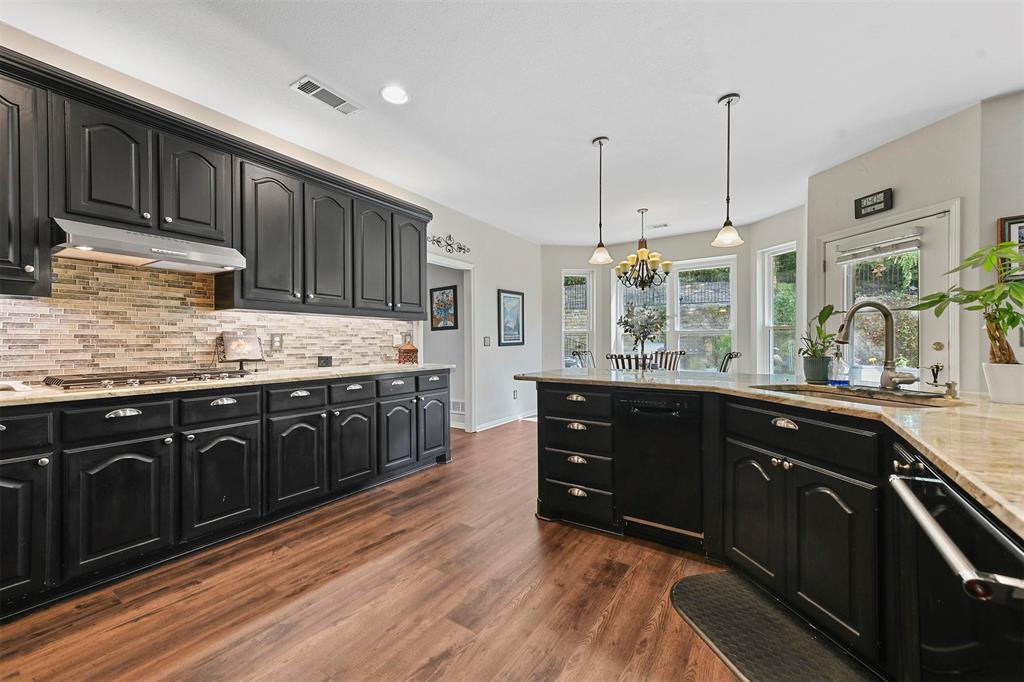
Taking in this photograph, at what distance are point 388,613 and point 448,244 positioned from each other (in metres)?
3.80

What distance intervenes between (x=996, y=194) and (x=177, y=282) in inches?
206

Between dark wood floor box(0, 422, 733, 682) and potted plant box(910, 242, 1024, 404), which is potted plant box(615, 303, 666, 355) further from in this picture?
potted plant box(910, 242, 1024, 404)

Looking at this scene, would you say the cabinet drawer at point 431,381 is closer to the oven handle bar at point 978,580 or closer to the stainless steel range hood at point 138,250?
the stainless steel range hood at point 138,250

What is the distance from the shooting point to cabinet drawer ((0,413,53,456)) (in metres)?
1.74

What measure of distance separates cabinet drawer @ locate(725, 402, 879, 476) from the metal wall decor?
11.5 feet

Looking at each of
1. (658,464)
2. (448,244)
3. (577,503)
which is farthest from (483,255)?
(658,464)

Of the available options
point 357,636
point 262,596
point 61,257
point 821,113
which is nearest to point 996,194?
point 821,113

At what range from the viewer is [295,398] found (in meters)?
2.78

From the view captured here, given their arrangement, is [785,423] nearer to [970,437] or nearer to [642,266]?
[970,437]

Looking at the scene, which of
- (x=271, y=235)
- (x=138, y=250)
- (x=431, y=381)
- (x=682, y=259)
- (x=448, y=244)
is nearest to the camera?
(x=138, y=250)

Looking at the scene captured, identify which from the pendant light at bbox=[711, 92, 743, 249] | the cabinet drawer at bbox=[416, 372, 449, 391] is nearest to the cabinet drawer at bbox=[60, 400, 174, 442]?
the cabinet drawer at bbox=[416, 372, 449, 391]

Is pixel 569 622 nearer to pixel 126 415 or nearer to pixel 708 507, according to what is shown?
pixel 708 507

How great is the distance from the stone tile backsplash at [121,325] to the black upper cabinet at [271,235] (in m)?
0.34

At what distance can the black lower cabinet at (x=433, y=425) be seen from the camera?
3.76 metres
